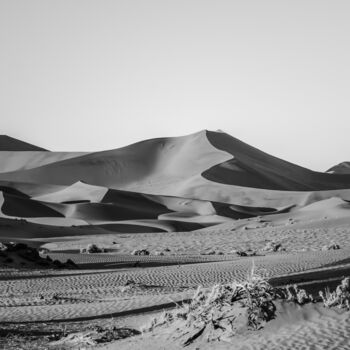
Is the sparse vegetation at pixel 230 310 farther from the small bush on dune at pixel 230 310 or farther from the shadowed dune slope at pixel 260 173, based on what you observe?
the shadowed dune slope at pixel 260 173

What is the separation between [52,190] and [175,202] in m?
16.4

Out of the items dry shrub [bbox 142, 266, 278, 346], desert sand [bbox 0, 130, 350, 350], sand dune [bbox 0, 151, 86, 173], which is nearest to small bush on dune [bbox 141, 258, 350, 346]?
dry shrub [bbox 142, 266, 278, 346]

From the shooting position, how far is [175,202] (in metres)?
68.4

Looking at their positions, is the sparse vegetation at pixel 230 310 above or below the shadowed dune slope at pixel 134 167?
below

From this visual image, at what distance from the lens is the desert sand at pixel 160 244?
9336mm

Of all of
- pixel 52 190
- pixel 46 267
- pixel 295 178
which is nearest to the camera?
pixel 46 267

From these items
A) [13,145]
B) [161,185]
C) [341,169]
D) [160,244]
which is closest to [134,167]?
[161,185]

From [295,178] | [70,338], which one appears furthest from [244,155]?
[70,338]

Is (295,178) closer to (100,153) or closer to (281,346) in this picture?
(100,153)

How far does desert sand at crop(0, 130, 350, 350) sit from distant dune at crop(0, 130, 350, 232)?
0.80 feet

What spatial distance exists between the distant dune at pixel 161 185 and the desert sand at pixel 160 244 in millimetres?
243

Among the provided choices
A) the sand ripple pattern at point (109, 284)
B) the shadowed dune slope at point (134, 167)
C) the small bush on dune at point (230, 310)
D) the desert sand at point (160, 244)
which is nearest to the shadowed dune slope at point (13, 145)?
the desert sand at point (160, 244)

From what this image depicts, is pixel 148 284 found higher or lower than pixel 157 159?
lower

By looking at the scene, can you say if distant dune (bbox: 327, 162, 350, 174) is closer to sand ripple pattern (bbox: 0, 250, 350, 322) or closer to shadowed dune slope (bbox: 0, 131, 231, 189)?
shadowed dune slope (bbox: 0, 131, 231, 189)
